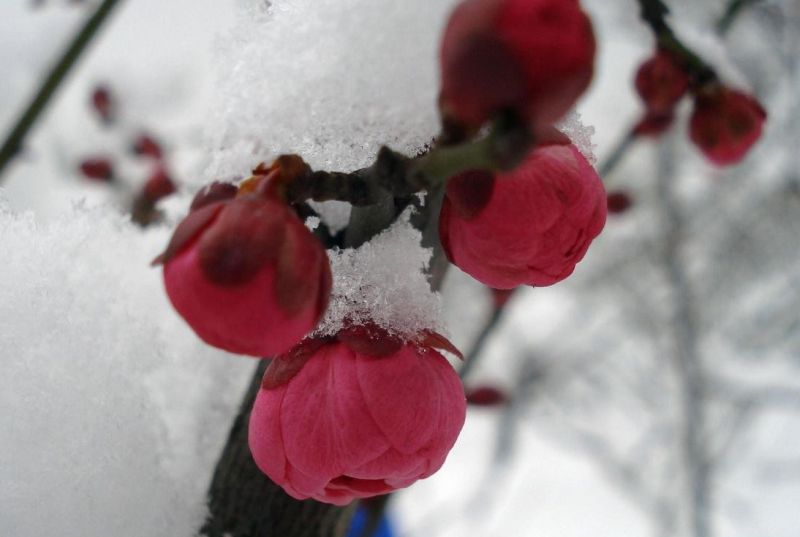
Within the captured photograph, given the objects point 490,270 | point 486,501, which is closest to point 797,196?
point 486,501

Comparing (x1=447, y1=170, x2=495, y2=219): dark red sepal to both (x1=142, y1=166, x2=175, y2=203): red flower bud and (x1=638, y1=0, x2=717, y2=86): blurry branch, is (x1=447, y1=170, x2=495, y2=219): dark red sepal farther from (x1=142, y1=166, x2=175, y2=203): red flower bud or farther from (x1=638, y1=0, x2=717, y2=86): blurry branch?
(x1=142, y1=166, x2=175, y2=203): red flower bud

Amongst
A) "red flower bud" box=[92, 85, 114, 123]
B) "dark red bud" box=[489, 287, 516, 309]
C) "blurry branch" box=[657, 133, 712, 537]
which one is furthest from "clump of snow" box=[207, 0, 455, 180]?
"blurry branch" box=[657, 133, 712, 537]

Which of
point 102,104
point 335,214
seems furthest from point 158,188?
point 102,104

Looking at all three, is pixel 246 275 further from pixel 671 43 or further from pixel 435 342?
pixel 671 43

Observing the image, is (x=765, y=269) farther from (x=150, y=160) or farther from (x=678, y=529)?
(x=150, y=160)

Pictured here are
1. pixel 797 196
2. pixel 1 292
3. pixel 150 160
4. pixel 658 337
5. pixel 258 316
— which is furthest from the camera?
pixel 658 337
